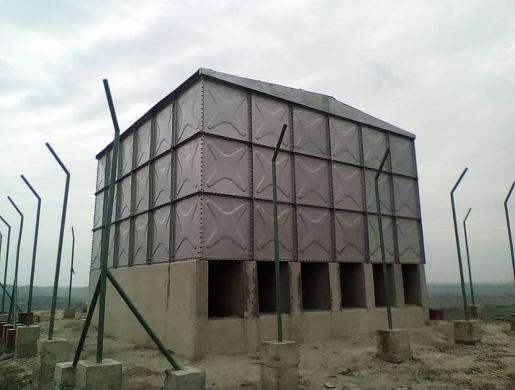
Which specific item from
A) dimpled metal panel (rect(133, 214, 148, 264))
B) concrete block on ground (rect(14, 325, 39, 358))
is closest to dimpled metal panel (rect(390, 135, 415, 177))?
dimpled metal panel (rect(133, 214, 148, 264))

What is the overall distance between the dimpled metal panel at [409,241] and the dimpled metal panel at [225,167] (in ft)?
29.8

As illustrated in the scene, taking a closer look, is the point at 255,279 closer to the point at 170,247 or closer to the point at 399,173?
the point at 170,247

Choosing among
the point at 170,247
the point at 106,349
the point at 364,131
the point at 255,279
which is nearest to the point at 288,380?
the point at 255,279

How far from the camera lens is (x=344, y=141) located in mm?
17438

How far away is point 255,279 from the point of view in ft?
42.3

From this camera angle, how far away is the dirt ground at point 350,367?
9039mm

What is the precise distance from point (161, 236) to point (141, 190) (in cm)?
307

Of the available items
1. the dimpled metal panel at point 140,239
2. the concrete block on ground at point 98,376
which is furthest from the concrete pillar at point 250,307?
the concrete block on ground at point 98,376

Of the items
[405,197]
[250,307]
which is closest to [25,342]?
[250,307]

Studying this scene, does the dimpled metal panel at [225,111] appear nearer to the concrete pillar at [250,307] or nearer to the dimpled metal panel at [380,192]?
the concrete pillar at [250,307]

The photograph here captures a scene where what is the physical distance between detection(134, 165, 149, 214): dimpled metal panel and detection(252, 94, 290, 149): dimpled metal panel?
16.7ft

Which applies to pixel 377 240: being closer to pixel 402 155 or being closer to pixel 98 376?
pixel 402 155

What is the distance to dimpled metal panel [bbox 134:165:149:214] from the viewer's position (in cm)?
1616

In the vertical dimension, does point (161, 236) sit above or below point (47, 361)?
above
